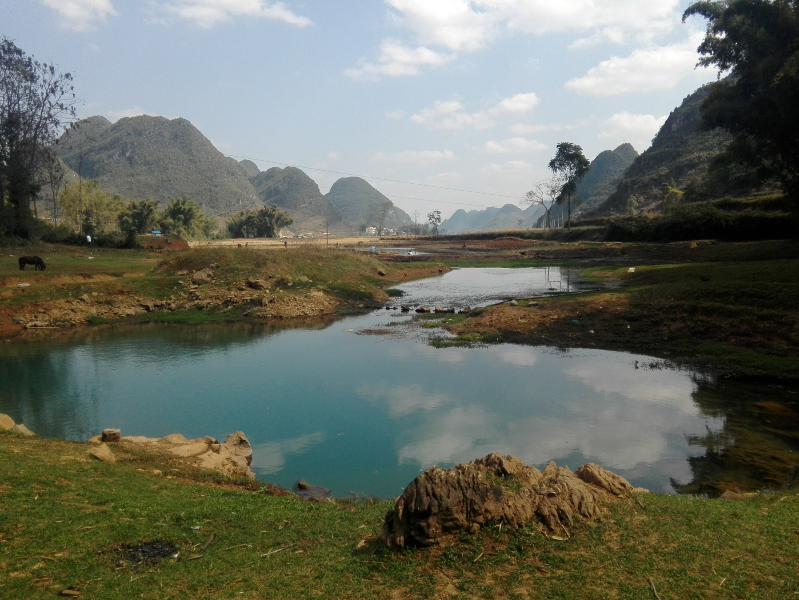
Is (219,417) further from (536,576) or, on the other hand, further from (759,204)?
(759,204)

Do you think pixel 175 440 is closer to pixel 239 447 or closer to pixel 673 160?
pixel 239 447

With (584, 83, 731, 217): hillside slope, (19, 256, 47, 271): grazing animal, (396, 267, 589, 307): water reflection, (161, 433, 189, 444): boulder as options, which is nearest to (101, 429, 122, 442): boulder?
(161, 433, 189, 444): boulder

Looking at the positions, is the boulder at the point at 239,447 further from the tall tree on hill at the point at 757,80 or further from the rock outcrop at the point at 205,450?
the tall tree on hill at the point at 757,80

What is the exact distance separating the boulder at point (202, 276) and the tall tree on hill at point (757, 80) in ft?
103

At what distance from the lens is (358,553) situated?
6.10 metres

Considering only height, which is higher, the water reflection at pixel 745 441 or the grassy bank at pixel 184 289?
the grassy bank at pixel 184 289

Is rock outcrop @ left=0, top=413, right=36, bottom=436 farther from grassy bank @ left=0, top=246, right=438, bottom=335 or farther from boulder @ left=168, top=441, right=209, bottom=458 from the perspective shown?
grassy bank @ left=0, top=246, right=438, bottom=335

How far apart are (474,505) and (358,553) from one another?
145 cm

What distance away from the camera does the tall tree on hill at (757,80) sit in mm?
25141

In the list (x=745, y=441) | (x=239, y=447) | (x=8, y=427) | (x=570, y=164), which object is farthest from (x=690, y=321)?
(x=570, y=164)

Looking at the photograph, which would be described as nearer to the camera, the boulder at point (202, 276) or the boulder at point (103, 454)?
the boulder at point (103, 454)

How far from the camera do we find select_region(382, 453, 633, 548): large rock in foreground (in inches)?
232

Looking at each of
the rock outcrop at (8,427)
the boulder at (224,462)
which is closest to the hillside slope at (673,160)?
the boulder at (224,462)

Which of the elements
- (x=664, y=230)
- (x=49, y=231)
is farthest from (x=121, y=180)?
(x=664, y=230)
